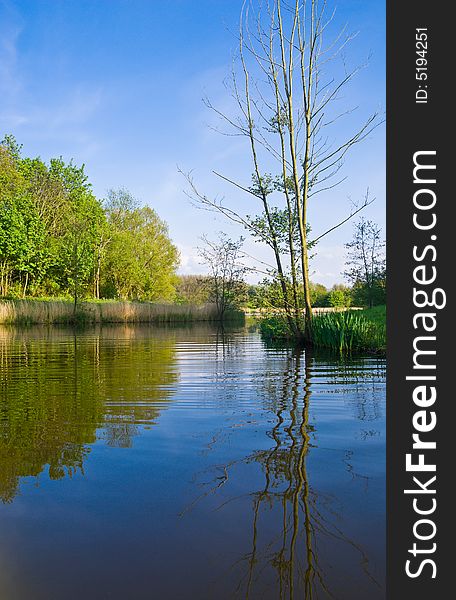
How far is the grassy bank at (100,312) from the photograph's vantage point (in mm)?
29719

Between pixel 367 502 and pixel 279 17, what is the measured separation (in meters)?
12.3

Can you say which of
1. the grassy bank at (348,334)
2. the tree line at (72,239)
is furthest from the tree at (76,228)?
the grassy bank at (348,334)

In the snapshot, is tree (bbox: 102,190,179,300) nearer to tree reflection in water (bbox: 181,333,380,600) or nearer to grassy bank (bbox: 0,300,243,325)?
grassy bank (bbox: 0,300,243,325)

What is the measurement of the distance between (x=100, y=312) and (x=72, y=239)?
869cm

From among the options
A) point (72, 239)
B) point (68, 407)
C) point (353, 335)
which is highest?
point (72, 239)

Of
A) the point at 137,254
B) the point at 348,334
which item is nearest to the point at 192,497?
the point at 348,334

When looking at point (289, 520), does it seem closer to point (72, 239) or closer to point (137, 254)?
point (72, 239)

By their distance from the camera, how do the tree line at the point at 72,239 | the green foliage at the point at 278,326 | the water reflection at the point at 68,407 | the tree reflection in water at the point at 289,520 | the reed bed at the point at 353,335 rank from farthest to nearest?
the tree line at the point at 72,239 → the green foliage at the point at 278,326 → the reed bed at the point at 353,335 → the water reflection at the point at 68,407 → the tree reflection in water at the point at 289,520

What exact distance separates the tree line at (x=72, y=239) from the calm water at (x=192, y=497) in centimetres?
2939

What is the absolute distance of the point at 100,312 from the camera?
3434cm

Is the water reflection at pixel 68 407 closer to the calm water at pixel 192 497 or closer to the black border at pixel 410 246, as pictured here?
the calm water at pixel 192 497

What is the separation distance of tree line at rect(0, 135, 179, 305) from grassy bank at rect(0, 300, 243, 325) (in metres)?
1.27

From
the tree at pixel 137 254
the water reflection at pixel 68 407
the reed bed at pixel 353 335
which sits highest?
the tree at pixel 137 254

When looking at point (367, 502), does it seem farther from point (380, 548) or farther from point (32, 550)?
point (32, 550)
